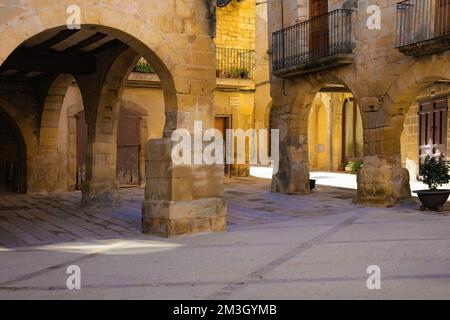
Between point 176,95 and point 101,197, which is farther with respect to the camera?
point 101,197

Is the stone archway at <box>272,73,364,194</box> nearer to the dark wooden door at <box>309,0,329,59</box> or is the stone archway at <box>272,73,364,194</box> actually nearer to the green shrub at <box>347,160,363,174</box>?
the dark wooden door at <box>309,0,329,59</box>

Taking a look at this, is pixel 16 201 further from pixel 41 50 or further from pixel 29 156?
pixel 41 50

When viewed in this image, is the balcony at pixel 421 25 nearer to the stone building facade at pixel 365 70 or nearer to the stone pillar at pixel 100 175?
the stone building facade at pixel 365 70

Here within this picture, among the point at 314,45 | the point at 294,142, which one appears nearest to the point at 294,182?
the point at 294,142

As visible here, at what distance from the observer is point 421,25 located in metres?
10.7

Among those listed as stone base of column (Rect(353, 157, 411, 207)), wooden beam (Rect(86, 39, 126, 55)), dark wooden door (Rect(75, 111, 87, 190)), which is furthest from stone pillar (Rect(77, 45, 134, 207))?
stone base of column (Rect(353, 157, 411, 207))

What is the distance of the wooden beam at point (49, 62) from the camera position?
10.2 metres

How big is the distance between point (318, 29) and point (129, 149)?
640 centimetres

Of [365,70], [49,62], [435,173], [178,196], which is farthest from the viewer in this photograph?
[365,70]

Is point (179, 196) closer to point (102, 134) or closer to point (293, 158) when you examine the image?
point (102, 134)

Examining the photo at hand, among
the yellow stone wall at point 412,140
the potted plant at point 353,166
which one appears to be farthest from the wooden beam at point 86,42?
the potted plant at point 353,166

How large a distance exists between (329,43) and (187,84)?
618 centimetres

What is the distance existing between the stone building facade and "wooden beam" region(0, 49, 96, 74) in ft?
17.3
